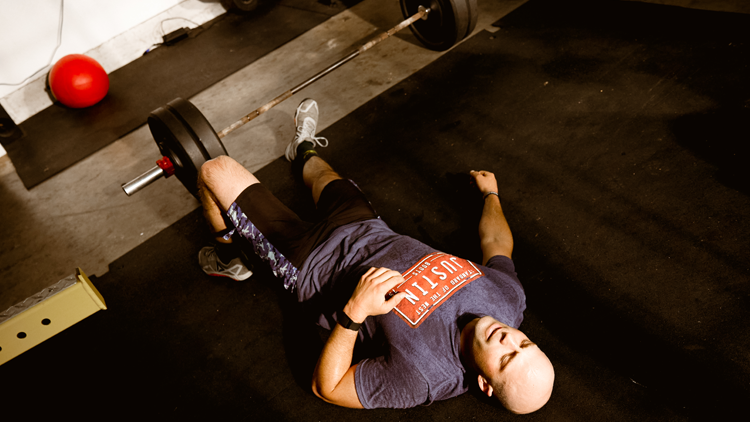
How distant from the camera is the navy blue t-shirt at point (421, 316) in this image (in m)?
1.30

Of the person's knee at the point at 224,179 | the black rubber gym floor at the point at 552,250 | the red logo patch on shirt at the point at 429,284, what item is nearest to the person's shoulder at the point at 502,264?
the red logo patch on shirt at the point at 429,284

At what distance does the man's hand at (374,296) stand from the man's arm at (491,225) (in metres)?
0.55

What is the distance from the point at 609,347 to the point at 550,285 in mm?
323

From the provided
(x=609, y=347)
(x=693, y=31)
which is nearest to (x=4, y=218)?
(x=609, y=347)

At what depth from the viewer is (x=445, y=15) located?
2398mm

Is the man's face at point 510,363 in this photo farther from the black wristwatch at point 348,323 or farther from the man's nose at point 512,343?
the black wristwatch at point 348,323

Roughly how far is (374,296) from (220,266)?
3.39ft

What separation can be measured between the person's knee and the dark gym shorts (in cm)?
3

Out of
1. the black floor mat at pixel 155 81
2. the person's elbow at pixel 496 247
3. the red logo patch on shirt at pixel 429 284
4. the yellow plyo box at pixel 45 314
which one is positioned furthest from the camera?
the black floor mat at pixel 155 81

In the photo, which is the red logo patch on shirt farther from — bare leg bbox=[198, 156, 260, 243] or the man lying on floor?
bare leg bbox=[198, 156, 260, 243]

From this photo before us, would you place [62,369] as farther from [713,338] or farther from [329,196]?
[713,338]

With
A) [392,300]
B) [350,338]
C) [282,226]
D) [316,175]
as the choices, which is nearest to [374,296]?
[392,300]

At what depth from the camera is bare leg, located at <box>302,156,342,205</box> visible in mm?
1922

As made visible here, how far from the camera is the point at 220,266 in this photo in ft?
6.40
